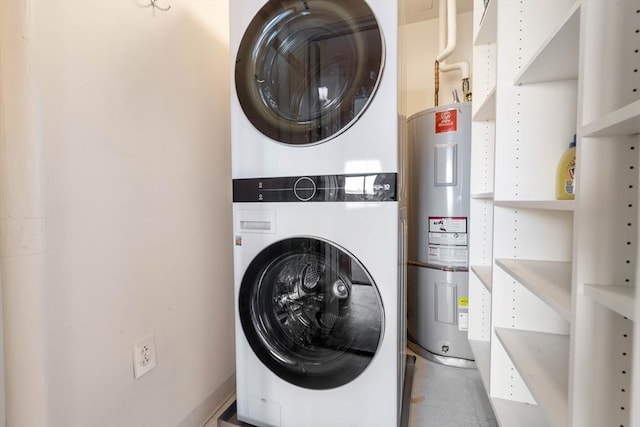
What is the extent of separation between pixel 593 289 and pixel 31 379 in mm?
1130

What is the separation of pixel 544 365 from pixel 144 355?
1.23 meters

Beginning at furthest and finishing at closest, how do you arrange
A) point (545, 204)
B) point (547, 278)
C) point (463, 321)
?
1. point (463, 321)
2. point (547, 278)
3. point (545, 204)

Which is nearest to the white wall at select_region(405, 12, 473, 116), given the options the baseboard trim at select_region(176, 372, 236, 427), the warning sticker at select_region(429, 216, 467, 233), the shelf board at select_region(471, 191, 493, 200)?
the warning sticker at select_region(429, 216, 467, 233)

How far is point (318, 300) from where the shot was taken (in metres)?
1.06

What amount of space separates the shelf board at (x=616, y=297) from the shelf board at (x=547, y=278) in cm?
9

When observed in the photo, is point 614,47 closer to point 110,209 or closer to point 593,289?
point 593,289

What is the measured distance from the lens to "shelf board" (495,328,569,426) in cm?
62

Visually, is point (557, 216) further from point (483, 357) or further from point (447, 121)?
point (447, 121)

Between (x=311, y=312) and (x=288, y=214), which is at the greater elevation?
(x=288, y=214)

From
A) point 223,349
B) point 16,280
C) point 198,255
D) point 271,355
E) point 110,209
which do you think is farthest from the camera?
point 223,349

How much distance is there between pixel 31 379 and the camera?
622 mm

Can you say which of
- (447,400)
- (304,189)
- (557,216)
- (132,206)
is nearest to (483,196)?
(557,216)

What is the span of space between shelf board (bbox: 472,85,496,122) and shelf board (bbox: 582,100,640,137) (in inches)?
24.6

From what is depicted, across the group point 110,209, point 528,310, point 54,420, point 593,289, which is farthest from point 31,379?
point 528,310
